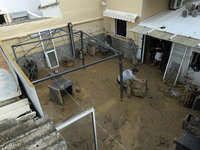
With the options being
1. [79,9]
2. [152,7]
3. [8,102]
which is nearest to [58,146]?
A: [8,102]

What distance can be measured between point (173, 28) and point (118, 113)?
5.12 m

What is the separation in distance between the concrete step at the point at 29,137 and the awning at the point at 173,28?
254 inches

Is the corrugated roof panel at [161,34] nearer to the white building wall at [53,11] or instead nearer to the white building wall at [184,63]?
the white building wall at [184,63]

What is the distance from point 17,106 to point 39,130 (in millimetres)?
965

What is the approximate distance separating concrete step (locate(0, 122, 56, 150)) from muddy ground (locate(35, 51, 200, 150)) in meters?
2.24

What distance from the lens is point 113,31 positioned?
1153 centimetres

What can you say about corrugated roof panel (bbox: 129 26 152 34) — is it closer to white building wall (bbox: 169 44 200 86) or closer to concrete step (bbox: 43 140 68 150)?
white building wall (bbox: 169 44 200 86)

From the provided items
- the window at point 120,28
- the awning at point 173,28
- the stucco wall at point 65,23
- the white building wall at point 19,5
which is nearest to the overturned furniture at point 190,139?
the awning at point 173,28

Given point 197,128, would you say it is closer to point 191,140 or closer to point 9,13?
point 191,140

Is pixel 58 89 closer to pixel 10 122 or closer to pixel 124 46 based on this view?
pixel 10 122

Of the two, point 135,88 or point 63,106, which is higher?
point 135,88

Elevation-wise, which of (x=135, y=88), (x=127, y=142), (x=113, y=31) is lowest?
(x=127, y=142)

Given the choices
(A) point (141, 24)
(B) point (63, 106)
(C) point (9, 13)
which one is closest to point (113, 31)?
(A) point (141, 24)

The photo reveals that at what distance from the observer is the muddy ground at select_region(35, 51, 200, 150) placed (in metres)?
5.65
